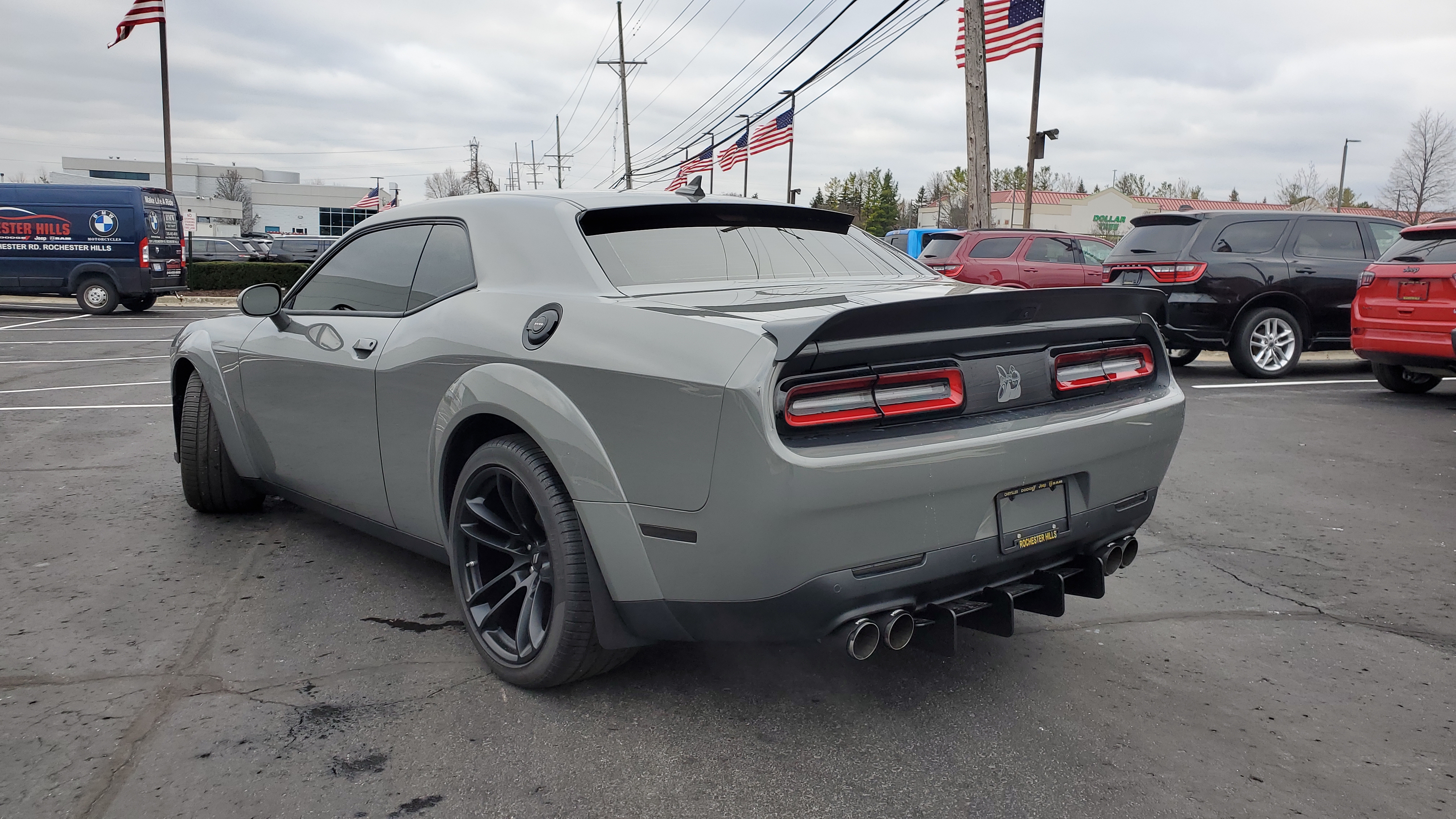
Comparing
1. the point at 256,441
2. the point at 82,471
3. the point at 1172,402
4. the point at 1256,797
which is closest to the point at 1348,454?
the point at 1172,402

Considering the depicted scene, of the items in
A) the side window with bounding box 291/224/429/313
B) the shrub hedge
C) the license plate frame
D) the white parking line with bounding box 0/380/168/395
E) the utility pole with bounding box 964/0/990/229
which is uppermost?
the utility pole with bounding box 964/0/990/229

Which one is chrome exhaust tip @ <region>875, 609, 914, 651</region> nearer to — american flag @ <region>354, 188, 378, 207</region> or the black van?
the black van

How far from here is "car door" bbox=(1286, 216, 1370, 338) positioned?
10.8 metres

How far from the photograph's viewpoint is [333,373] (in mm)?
3863

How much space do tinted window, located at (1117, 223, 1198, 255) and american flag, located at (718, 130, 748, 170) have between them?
19.8 m

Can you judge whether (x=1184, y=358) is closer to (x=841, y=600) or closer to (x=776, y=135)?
(x=841, y=600)

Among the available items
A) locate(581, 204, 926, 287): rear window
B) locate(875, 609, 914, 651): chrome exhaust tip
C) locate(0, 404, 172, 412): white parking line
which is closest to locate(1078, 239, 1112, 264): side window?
locate(0, 404, 172, 412): white parking line

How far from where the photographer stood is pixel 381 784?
251 cm

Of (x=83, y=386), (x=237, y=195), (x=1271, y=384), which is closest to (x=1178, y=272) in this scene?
(x=1271, y=384)

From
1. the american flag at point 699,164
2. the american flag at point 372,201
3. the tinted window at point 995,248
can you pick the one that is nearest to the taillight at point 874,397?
the tinted window at point 995,248

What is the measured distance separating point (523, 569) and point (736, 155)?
94.4 feet

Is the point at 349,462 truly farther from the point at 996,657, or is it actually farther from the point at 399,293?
the point at 996,657

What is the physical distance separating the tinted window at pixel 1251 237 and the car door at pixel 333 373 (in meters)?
9.40

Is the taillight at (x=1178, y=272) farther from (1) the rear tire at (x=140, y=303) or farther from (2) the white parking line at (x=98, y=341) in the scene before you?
(1) the rear tire at (x=140, y=303)
